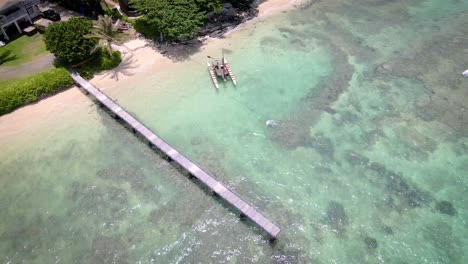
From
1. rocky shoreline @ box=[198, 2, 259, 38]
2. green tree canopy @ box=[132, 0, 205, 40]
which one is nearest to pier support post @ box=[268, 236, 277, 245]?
green tree canopy @ box=[132, 0, 205, 40]

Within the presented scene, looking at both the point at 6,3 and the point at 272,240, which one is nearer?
the point at 272,240

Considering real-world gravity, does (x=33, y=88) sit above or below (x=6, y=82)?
below

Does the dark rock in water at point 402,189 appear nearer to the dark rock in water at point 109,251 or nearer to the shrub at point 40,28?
the dark rock in water at point 109,251

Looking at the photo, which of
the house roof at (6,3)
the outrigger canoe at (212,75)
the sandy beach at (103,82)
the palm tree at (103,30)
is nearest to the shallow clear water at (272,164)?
the outrigger canoe at (212,75)

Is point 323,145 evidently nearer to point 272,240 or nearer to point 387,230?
point 387,230

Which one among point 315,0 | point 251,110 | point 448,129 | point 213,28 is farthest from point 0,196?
point 315,0

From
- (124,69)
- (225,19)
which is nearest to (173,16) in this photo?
(124,69)

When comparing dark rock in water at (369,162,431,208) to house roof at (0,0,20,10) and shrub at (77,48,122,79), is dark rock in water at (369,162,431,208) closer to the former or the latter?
shrub at (77,48,122,79)
